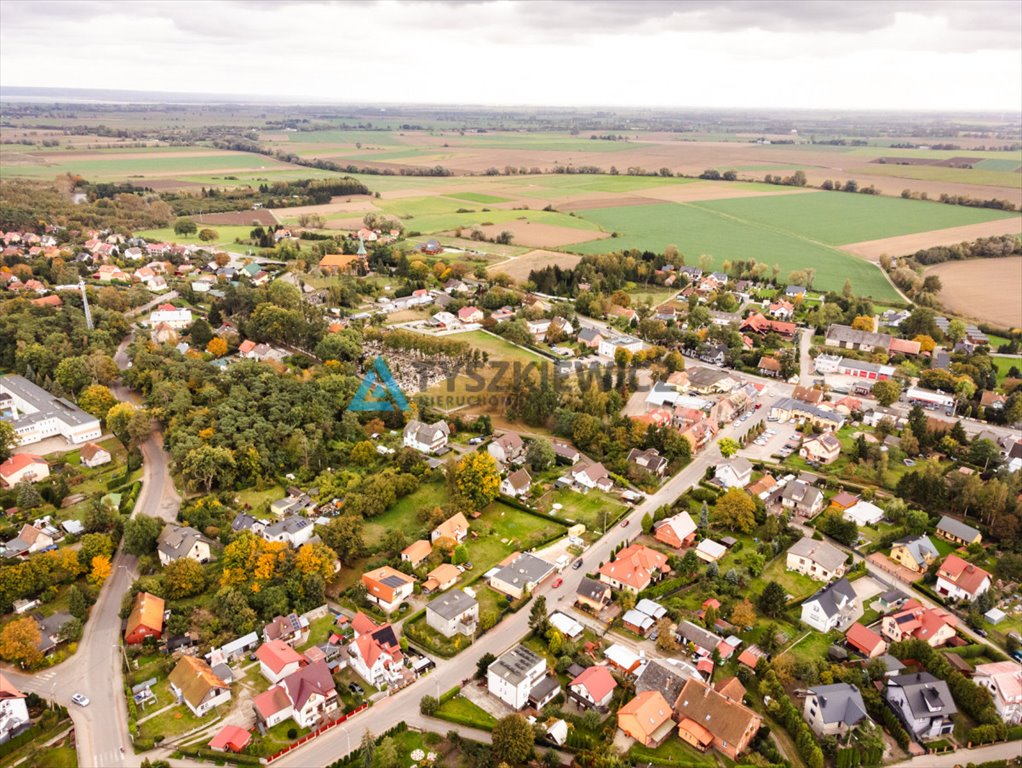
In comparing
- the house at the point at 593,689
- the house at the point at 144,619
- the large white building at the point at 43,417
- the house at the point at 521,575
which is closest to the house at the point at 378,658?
the house at the point at 521,575

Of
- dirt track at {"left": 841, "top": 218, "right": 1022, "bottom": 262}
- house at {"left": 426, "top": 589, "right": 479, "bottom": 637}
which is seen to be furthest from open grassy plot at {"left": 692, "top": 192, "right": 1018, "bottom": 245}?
house at {"left": 426, "top": 589, "right": 479, "bottom": 637}

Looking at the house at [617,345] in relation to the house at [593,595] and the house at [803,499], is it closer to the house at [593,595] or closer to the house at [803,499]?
Result: the house at [803,499]

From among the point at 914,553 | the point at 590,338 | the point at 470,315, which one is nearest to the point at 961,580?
the point at 914,553

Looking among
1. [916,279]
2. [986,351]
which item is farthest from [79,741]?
[916,279]

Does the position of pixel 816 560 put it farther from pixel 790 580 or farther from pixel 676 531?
pixel 676 531

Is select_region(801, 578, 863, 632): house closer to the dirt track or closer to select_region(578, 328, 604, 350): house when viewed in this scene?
select_region(578, 328, 604, 350): house
